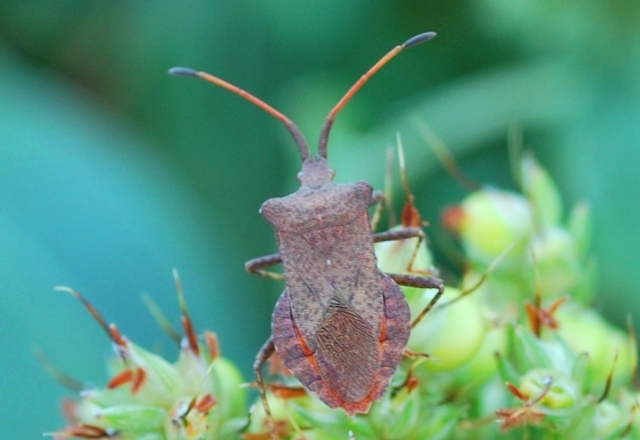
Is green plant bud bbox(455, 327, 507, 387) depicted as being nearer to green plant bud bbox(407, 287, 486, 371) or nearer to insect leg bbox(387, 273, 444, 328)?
green plant bud bbox(407, 287, 486, 371)

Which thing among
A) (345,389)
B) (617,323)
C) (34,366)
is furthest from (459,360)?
(34,366)

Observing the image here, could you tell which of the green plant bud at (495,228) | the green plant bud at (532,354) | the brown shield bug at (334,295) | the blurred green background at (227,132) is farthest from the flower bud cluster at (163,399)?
the blurred green background at (227,132)

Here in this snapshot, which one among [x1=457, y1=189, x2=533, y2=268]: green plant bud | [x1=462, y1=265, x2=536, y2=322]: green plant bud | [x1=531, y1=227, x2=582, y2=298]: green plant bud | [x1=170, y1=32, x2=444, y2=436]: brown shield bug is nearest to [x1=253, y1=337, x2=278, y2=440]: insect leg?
[x1=170, y1=32, x2=444, y2=436]: brown shield bug

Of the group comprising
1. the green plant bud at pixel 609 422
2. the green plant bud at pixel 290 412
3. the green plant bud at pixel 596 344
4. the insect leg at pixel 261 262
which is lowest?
the green plant bud at pixel 609 422

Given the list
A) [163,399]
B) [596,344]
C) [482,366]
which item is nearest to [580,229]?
[596,344]

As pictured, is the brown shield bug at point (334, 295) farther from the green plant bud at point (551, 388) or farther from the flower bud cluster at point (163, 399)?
the green plant bud at point (551, 388)

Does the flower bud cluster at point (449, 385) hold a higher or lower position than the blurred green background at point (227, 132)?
lower
